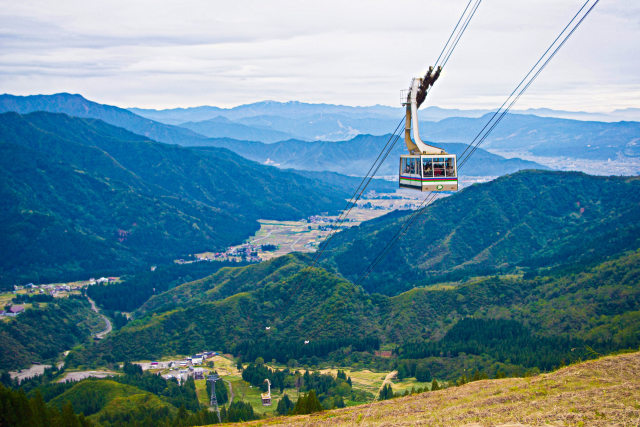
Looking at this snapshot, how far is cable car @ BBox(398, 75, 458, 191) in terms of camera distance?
46812mm

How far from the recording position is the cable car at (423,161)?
1843 inches

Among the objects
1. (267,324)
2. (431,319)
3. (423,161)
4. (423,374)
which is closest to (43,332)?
(267,324)

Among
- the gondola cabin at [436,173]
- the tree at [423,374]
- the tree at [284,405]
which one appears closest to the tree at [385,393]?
the tree at [423,374]

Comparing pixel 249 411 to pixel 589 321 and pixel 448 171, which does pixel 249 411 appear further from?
pixel 589 321

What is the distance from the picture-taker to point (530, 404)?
42.0 meters

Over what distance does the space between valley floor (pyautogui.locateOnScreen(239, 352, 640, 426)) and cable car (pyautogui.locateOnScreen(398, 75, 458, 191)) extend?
17708 millimetres

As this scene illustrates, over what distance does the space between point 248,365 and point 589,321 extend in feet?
229

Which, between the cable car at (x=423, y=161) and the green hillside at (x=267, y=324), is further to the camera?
the green hillside at (x=267, y=324)

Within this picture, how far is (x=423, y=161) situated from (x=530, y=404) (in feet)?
67.4

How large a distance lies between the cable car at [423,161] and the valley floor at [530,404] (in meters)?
17.7

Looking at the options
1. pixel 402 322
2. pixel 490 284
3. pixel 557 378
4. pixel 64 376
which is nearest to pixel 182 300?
pixel 64 376

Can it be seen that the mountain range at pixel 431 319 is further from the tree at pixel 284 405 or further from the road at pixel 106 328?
the tree at pixel 284 405

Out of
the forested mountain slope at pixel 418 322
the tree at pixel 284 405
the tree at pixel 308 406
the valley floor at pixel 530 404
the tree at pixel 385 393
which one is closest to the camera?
the valley floor at pixel 530 404

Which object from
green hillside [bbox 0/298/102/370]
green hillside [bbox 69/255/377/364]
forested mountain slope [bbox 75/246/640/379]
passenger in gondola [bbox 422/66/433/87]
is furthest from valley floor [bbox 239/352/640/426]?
green hillside [bbox 0/298/102/370]
